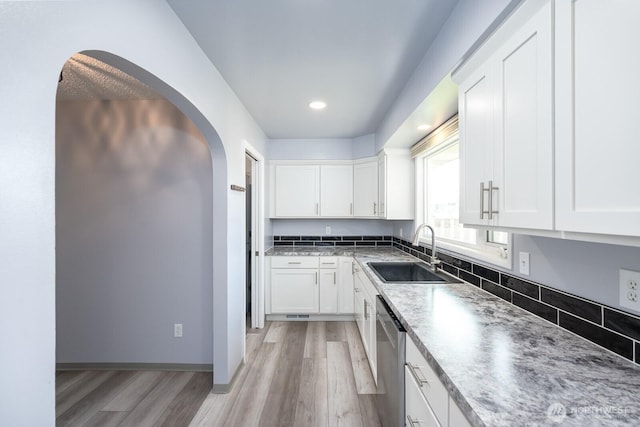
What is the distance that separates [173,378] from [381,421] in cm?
173

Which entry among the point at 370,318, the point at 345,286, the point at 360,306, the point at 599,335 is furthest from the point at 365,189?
the point at 599,335

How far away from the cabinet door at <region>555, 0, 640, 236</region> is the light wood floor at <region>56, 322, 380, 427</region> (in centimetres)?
186

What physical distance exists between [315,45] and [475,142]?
115cm

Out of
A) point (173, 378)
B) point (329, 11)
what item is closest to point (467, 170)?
point (329, 11)

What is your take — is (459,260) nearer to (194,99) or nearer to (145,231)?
(194,99)

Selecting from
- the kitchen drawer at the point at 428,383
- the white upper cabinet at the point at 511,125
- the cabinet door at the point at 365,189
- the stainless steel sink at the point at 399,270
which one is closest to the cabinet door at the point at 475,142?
the white upper cabinet at the point at 511,125

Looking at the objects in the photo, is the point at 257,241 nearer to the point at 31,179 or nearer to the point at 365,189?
the point at 365,189

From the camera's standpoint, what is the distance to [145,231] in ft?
8.24

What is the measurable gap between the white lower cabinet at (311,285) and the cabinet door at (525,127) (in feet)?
8.47

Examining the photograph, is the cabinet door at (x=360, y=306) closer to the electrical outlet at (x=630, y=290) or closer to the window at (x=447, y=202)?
the window at (x=447, y=202)

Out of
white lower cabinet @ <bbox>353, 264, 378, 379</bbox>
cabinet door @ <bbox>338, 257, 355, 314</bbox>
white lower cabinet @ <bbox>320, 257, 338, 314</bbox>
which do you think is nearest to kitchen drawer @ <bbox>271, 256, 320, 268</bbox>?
white lower cabinet @ <bbox>320, 257, 338, 314</bbox>

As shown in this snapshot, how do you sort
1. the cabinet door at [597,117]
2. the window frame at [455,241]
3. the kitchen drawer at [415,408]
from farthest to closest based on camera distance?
the window frame at [455,241]
the kitchen drawer at [415,408]
the cabinet door at [597,117]

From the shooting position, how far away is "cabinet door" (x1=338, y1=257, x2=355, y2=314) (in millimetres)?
3574

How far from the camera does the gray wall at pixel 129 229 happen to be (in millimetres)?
2494
